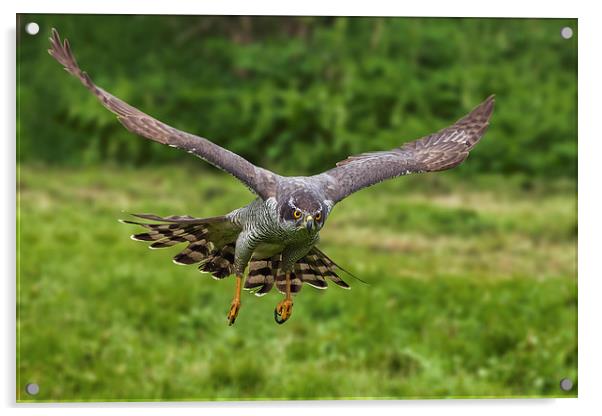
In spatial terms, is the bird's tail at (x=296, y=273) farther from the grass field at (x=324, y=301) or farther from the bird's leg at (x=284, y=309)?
the grass field at (x=324, y=301)

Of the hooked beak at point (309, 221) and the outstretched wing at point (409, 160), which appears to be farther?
the outstretched wing at point (409, 160)

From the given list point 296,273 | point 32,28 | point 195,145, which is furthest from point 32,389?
point 195,145

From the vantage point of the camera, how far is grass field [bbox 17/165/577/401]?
732 cm

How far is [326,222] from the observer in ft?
25.6

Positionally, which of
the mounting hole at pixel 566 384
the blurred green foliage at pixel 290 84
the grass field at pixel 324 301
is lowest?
the mounting hole at pixel 566 384

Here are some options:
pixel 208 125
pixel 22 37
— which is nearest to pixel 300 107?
pixel 208 125

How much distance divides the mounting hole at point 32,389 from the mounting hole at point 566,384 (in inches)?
138

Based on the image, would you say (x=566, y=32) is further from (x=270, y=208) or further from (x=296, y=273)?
(x=270, y=208)

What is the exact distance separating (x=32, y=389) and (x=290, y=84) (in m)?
2.82

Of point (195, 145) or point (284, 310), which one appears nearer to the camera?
point (195, 145)

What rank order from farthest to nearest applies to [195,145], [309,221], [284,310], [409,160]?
1. [409,160]
2. [284,310]
3. [195,145]
4. [309,221]

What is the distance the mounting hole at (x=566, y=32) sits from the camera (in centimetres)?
712

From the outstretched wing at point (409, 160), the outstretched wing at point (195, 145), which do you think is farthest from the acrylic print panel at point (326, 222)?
the outstretched wing at point (195, 145)

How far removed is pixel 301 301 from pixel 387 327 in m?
0.64
